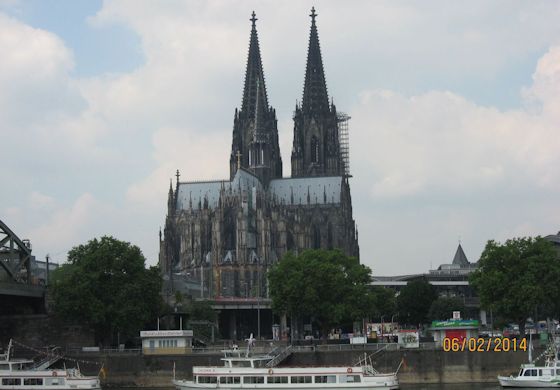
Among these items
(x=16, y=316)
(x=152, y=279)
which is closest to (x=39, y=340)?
(x=16, y=316)

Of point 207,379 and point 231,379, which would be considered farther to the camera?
point 207,379

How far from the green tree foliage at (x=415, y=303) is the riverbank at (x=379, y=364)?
254ft

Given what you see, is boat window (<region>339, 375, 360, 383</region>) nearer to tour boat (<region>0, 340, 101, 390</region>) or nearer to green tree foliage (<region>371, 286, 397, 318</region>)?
tour boat (<region>0, 340, 101, 390</region>)

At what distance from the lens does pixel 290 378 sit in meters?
82.5

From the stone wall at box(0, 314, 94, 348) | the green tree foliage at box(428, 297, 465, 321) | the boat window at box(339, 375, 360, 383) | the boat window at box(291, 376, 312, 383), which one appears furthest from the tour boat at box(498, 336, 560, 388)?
the green tree foliage at box(428, 297, 465, 321)

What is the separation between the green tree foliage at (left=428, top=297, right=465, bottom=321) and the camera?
16450 cm

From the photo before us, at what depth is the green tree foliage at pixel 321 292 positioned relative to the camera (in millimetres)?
115812

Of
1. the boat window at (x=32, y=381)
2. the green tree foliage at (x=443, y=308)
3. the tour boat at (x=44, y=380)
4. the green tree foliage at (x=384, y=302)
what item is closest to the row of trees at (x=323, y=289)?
the green tree foliage at (x=384, y=302)

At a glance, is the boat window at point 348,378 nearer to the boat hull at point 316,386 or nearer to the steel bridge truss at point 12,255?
the boat hull at point 316,386

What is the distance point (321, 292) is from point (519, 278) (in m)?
21.2

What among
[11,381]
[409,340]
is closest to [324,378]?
[409,340]

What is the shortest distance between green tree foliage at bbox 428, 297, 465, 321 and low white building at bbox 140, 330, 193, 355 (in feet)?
234

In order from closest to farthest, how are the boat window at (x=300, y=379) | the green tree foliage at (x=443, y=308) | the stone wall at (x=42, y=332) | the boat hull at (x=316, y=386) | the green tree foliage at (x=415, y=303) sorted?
the boat hull at (x=316, y=386) < the boat window at (x=300, y=379) < the stone wall at (x=42, y=332) < the green tree foliage at (x=443, y=308) < the green tree foliage at (x=415, y=303)
